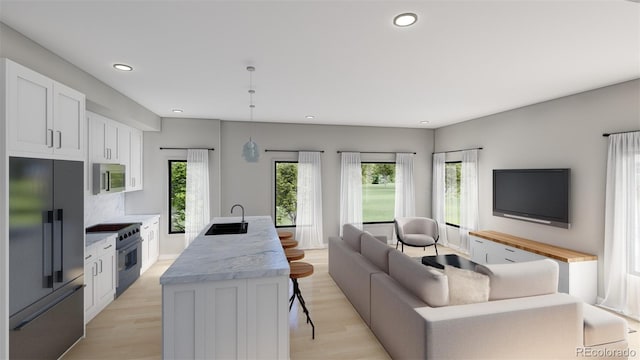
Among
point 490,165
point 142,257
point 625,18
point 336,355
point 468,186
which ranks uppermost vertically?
point 625,18

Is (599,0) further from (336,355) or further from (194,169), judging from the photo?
(194,169)

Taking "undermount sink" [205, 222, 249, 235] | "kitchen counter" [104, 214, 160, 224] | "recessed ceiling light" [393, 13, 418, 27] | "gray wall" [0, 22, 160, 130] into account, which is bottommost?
"kitchen counter" [104, 214, 160, 224]

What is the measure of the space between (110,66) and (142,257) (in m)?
3.17

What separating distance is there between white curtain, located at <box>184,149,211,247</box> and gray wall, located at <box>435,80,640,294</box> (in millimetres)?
5490

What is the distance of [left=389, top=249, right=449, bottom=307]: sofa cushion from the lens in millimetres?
2303

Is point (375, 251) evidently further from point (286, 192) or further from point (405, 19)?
point (286, 192)

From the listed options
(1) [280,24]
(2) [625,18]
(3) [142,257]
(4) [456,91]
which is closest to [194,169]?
(3) [142,257]

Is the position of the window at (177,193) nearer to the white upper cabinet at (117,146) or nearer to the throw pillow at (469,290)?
the white upper cabinet at (117,146)

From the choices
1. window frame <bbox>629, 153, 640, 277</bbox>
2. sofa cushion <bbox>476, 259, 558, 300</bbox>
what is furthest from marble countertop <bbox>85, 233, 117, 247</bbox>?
window frame <bbox>629, 153, 640, 277</bbox>

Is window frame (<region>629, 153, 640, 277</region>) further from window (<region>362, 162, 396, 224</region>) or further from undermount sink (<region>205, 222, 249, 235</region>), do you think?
undermount sink (<region>205, 222, 249, 235</region>)

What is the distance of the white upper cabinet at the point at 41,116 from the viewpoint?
1986mm

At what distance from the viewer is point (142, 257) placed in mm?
4805

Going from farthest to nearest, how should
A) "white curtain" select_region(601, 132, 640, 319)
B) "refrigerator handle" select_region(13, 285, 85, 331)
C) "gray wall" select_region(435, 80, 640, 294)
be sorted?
"gray wall" select_region(435, 80, 640, 294), "white curtain" select_region(601, 132, 640, 319), "refrigerator handle" select_region(13, 285, 85, 331)

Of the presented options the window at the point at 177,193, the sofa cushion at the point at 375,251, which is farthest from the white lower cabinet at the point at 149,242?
the sofa cushion at the point at 375,251
